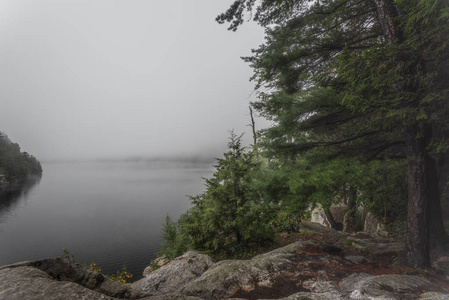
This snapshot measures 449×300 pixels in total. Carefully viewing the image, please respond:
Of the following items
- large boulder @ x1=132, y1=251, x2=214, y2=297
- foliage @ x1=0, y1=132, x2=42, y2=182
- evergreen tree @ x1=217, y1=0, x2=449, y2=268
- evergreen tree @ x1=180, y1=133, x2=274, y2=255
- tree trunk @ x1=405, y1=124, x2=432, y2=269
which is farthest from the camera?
foliage @ x1=0, y1=132, x2=42, y2=182

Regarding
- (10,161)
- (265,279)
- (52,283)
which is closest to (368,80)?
(265,279)

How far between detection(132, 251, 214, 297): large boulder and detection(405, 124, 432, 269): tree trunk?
6.22 metres

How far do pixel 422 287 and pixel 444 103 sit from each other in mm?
4508

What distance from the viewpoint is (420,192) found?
501 cm

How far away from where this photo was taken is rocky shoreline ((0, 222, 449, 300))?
3.11 meters

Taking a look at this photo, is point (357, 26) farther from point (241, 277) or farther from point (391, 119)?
point (241, 277)

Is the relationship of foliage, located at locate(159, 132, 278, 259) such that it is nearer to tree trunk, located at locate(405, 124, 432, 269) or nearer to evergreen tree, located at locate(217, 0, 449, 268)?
evergreen tree, located at locate(217, 0, 449, 268)

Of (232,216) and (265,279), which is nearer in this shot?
(265,279)

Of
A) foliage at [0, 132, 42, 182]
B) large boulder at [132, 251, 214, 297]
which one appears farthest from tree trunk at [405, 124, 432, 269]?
foliage at [0, 132, 42, 182]

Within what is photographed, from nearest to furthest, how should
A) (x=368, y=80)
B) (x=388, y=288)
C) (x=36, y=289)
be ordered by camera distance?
1. (x=36, y=289)
2. (x=388, y=288)
3. (x=368, y=80)

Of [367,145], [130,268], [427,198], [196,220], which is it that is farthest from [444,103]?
[130,268]

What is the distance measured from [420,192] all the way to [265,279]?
4.89m

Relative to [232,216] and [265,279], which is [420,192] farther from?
[232,216]

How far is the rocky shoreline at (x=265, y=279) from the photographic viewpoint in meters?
3.11
